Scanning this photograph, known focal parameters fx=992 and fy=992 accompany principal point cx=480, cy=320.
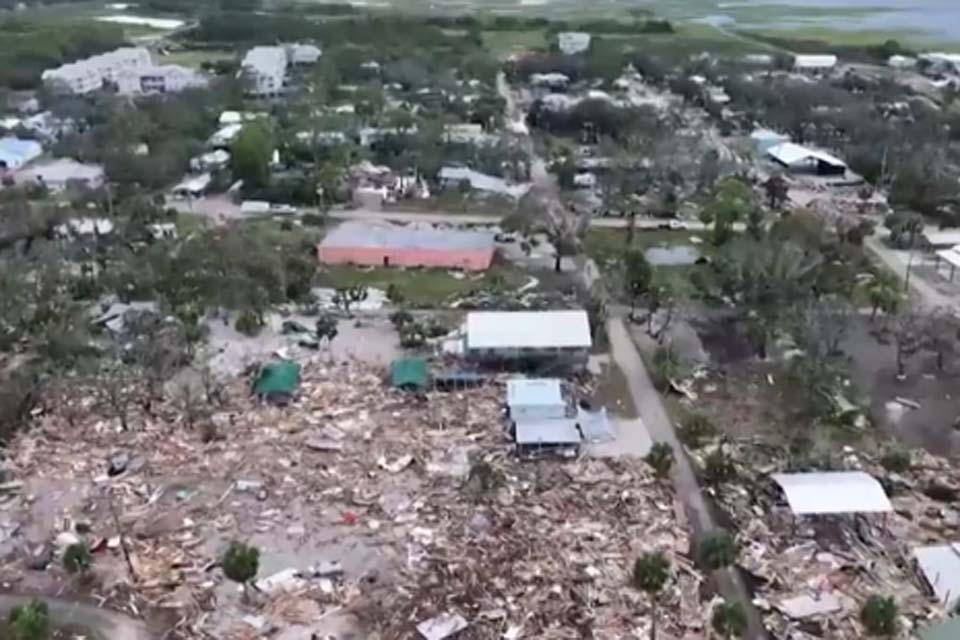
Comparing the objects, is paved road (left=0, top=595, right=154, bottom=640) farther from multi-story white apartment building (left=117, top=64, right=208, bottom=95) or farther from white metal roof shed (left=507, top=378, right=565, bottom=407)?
multi-story white apartment building (left=117, top=64, right=208, bottom=95)

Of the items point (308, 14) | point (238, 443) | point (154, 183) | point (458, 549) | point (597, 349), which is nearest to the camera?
point (458, 549)

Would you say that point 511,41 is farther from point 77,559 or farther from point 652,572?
point 652,572

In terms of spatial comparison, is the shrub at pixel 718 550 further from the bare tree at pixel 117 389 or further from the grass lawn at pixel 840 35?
the grass lawn at pixel 840 35

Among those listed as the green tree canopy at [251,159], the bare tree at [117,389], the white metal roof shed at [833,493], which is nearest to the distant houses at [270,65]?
the green tree canopy at [251,159]

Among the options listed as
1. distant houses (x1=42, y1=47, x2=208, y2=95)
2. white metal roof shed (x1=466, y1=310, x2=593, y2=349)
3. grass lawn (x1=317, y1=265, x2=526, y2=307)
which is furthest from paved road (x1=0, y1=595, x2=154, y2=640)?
distant houses (x1=42, y1=47, x2=208, y2=95)

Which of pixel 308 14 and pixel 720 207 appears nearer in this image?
pixel 720 207

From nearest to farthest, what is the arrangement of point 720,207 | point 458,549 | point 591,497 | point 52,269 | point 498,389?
point 458,549
point 591,497
point 498,389
point 52,269
point 720,207

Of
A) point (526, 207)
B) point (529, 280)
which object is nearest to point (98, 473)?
point (529, 280)

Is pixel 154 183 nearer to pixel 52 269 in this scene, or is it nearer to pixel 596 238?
pixel 52 269
